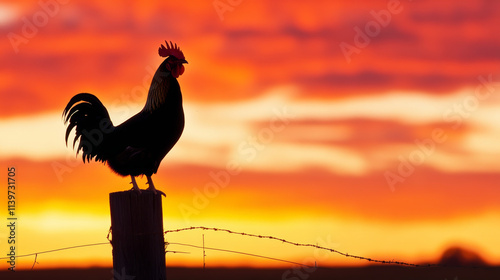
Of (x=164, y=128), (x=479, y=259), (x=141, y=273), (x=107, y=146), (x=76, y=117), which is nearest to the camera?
(x=141, y=273)

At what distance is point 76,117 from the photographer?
9547 mm

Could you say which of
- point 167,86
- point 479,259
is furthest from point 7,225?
point 479,259

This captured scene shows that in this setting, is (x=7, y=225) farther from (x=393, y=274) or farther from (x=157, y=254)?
(x=393, y=274)

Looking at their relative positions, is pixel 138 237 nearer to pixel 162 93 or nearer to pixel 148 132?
pixel 148 132

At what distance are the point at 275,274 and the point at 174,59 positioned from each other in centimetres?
459

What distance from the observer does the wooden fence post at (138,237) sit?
5797mm

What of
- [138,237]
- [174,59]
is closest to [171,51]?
[174,59]

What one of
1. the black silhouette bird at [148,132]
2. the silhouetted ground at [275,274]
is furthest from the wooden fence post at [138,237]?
the silhouetted ground at [275,274]

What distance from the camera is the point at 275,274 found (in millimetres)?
11781

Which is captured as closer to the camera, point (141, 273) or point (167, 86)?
point (141, 273)

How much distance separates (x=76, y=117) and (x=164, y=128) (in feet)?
6.43

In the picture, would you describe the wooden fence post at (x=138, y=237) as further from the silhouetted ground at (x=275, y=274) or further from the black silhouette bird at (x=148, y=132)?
the silhouetted ground at (x=275, y=274)

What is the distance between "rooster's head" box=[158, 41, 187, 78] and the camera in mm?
8945

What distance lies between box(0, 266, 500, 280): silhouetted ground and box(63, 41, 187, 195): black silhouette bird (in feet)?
10.2
